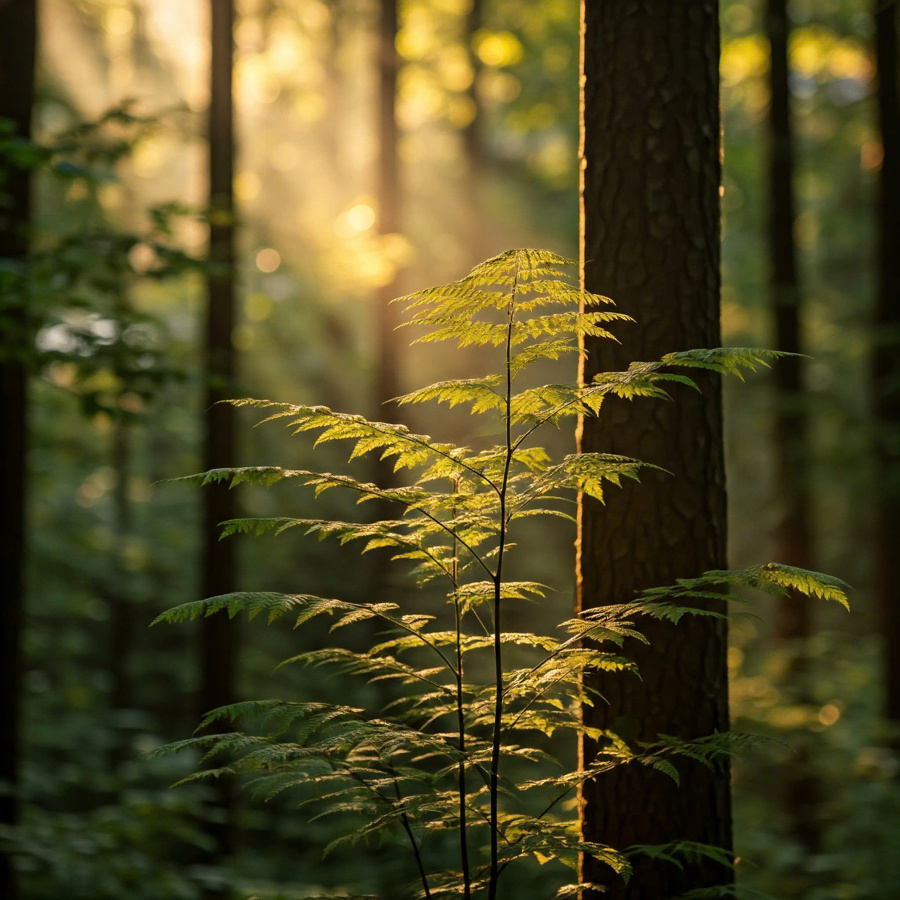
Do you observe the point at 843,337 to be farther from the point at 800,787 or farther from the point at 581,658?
the point at 581,658

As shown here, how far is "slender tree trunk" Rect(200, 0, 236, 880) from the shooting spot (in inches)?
326

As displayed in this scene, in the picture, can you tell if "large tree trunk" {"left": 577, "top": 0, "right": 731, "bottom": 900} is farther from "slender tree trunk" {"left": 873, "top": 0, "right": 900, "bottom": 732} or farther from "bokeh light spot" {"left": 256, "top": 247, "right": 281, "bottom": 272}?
"bokeh light spot" {"left": 256, "top": 247, "right": 281, "bottom": 272}

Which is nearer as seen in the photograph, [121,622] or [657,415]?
[657,415]

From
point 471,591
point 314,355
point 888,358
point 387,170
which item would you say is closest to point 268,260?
point 314,355

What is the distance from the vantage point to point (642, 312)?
3.18 meters

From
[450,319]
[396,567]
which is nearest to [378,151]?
[396,567]

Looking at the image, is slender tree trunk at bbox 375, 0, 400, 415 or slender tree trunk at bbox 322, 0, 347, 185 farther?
slender tree trunk at bbox 322, 0, 347, 185

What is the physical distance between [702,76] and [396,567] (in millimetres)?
8408

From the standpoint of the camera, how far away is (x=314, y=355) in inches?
650

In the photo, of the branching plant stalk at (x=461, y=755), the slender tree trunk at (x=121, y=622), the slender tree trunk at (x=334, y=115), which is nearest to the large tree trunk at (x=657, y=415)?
the branching plant stalk at (x=461, y=755)

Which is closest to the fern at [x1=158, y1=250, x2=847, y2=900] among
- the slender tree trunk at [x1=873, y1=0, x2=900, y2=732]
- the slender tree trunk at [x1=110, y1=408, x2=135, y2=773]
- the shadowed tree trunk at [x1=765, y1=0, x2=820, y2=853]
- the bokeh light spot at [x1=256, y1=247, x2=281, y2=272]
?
the slender tree trunk at [x1=873, y1=0, x2=900, y2=732]

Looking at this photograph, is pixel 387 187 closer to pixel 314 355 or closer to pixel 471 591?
pixel 314 355

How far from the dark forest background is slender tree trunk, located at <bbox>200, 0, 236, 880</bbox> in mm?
47

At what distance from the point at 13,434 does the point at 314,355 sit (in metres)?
9.97
